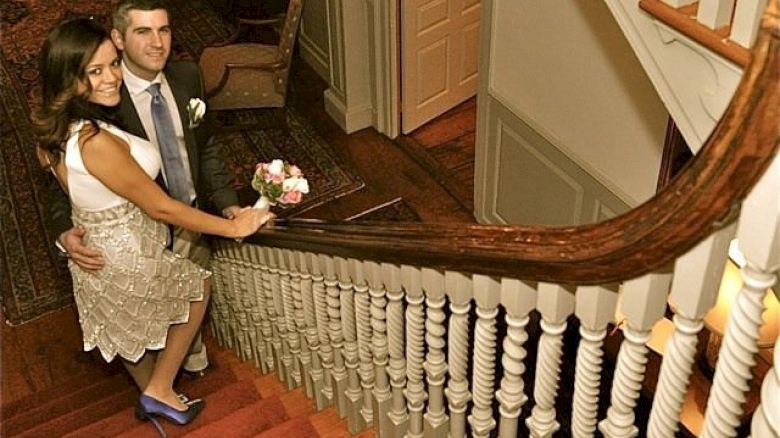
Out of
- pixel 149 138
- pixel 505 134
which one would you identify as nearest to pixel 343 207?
pixel 505 134

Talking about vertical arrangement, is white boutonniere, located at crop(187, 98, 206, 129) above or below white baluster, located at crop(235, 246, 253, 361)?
above

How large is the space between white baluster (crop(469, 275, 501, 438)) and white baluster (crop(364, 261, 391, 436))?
0.46 metres

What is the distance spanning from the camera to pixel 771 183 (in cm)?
111

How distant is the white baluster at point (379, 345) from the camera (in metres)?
2.34

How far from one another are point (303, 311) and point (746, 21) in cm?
160

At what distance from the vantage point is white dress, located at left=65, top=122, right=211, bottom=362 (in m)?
3.02

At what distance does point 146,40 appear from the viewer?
329 cm

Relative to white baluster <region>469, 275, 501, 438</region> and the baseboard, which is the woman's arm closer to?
white baluster <region>469, 275, 501, 438</region>

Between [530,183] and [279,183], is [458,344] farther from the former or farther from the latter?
[530,183]

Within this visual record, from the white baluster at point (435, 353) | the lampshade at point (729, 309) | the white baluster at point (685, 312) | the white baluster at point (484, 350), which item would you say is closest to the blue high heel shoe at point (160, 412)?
the white baluster at point (435, 353)

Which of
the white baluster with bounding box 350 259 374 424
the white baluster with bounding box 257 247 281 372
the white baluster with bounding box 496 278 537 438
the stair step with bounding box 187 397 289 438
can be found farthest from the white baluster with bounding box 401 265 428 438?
the white baluster with bounding box 257 247 281 372

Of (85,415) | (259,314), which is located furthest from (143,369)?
(259,314)

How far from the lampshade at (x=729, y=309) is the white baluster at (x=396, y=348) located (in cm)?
→ 69

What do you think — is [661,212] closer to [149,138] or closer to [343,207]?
[149,138]
